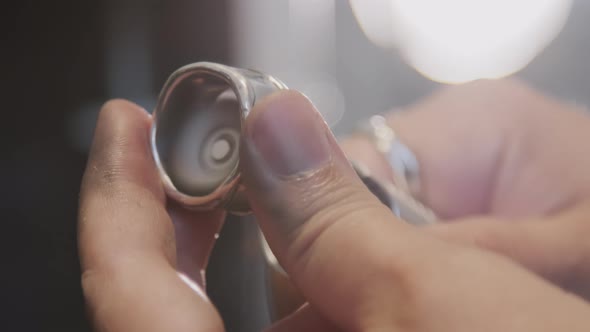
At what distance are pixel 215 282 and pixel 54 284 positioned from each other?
0.42 feet

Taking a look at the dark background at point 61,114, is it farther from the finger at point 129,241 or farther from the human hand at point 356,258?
the human hand at point 356,258

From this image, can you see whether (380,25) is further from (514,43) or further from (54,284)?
(54,284)

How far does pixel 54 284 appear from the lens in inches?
17.2

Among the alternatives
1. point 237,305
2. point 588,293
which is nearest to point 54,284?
point 237,305

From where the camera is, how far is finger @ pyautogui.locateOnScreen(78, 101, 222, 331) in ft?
0.81

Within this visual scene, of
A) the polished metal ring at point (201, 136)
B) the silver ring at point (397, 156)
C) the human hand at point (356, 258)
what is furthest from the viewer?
the silver ring at point (397, 156)

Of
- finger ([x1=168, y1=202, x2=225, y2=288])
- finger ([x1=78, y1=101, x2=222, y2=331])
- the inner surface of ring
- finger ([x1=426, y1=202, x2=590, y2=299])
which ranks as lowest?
finger ([x1=426, y1=202, x2=590, y2=299])

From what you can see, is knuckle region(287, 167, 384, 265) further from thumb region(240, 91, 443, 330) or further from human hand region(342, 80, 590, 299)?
human hand region(342, 80, 590, 299)

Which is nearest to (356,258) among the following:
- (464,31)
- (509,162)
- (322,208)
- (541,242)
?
(322,208)

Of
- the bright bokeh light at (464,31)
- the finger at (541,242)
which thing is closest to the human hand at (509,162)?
the finger at (541,242)

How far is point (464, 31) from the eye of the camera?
0.74 metres

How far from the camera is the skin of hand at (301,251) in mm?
186

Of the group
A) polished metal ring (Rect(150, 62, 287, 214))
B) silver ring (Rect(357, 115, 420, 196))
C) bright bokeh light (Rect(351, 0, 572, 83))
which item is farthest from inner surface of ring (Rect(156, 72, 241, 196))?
bright bokeh light (Rect(351, 0, 572, 83))

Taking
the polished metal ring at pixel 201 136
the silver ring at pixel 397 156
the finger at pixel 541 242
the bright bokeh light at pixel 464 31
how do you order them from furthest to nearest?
the bright bokeh light at pixel 464 31, the silver ring at pixel 397 156, the finger at pixel 541 242, the polished metal ring at pixel 201 136
